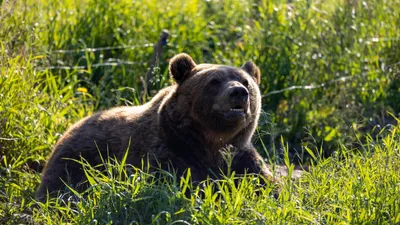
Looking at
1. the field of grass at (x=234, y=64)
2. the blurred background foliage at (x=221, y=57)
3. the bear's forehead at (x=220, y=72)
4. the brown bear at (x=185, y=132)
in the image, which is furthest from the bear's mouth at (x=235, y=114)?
the blurred background foliage at (x=221, y=57)

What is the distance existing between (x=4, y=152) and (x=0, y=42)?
1.16 metres

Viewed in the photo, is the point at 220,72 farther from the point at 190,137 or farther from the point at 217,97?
the point at 190,137

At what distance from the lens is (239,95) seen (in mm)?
6273

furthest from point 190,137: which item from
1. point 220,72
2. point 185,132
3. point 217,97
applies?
point 220,72

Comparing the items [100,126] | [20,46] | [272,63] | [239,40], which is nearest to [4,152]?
[100,126]

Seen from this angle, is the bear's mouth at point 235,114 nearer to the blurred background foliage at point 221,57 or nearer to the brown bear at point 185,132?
the brown bear at point 185,132

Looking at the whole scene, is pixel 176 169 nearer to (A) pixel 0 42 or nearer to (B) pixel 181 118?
(B) pixel 181 118

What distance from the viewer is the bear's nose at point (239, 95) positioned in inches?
246

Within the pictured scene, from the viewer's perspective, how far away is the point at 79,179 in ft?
21.7

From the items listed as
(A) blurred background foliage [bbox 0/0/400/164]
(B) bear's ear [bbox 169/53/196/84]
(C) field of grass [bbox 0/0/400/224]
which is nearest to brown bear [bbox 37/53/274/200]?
(B) bear's ear [bbox 169/53/196/84]

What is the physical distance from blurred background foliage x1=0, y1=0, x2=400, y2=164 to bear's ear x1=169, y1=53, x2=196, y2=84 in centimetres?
86

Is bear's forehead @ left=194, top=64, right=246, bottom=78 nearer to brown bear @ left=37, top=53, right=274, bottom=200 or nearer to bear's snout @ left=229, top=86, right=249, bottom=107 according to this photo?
brown bear @ left=37, top=53, right=274, bottom=200

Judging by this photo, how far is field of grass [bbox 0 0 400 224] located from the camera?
5.21 metres

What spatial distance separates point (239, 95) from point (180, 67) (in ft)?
2.30
